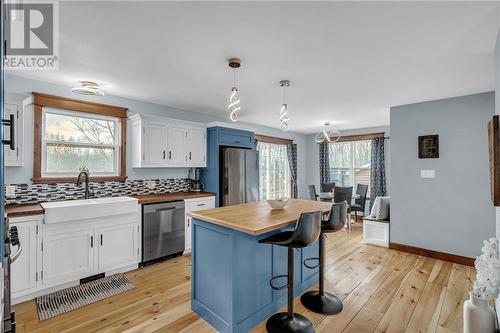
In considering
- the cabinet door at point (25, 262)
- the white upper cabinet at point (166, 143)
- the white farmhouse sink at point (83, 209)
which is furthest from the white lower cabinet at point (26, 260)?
the white upper cabinet at point (166, 143)

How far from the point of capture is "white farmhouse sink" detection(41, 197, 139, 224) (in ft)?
8.45

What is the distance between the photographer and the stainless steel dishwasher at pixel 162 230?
3.39 metres

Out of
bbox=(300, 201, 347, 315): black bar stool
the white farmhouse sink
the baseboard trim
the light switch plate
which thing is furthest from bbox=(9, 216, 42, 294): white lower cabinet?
the light switch plate

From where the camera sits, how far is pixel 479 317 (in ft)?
5.97

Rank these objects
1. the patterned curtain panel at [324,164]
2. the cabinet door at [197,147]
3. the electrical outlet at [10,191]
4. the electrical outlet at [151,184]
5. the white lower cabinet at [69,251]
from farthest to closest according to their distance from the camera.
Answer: the patterned curtain panel at [324,164], the cabinet door at [197,147], the electrical outlet at [151,184], the electrical outlet at [10,191], the white lower cabinet at [69,251]

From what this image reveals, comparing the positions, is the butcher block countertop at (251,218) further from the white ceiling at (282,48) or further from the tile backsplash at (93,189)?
the tile backsplash at (93,189)

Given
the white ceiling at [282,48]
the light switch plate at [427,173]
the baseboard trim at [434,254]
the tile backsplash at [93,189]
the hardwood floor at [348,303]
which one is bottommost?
the hardwood floor at [348,303]

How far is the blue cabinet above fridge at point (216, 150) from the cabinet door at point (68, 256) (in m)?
2.02

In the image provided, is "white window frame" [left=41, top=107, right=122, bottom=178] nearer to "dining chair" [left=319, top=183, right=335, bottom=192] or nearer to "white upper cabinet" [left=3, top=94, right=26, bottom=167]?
"white upper cabinet" [left=3, top=94, right=26, bottom=167]

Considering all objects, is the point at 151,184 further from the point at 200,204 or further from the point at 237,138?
the point at 237,138

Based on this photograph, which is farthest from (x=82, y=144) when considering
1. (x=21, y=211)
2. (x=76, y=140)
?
(x=21, y=211)

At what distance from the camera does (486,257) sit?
1823 mm

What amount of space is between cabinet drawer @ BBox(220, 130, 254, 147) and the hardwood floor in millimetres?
2197

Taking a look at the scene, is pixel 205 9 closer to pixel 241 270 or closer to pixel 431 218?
pixel 241 270
